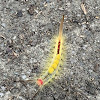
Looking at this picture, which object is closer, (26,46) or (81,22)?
(26,46)

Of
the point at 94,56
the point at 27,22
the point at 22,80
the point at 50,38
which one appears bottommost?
the point at 22,80

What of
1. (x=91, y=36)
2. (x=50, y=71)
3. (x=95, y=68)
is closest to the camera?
(x=50, y=71)

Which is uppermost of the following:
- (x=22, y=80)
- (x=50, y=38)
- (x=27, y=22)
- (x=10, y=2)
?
(x=10, y=2)

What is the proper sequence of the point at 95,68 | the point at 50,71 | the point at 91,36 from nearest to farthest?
the point at 50,71
the point at 95,68
the point at 91,36

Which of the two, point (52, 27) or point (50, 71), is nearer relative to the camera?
point (50, 71)

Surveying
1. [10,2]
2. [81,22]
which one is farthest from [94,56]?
[10,2]

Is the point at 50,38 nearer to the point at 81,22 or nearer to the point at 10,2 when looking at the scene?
the point at 81,22

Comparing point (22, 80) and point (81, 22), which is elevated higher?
point (81, 22)

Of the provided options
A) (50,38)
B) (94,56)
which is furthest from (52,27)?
(94,56)

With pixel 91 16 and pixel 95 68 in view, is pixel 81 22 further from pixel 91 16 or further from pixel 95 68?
pixel 95 68
